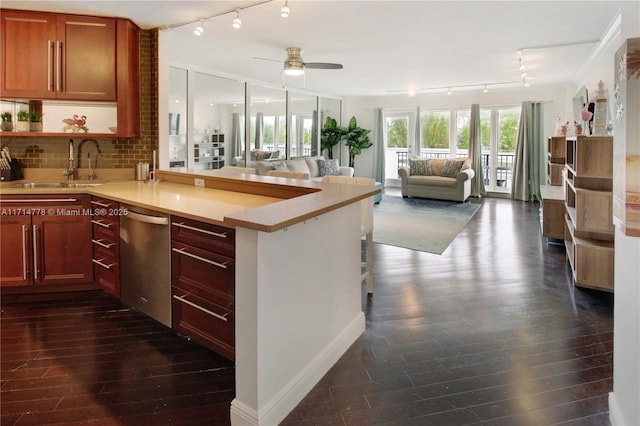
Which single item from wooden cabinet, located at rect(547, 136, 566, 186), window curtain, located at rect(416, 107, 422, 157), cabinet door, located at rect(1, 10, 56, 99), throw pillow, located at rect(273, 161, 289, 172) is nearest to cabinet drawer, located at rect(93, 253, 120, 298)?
cabinet door, located at rect(1, 10, 56, 99)

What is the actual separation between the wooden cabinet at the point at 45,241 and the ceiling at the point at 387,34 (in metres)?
1.65

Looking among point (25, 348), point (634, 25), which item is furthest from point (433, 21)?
point (25, 348)

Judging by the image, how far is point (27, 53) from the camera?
137 inches

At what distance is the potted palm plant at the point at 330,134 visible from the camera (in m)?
10.4

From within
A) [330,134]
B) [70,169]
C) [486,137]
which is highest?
[330,134]

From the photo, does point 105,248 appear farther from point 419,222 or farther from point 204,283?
point 419,222

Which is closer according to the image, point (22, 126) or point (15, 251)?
point (15, 251)

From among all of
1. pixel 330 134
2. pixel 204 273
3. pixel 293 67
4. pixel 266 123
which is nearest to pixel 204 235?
pixel 204 273

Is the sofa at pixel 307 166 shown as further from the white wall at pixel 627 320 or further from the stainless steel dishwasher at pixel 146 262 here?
the white wall at pixel 627 320

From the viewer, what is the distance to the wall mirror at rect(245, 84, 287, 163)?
7.61 metres

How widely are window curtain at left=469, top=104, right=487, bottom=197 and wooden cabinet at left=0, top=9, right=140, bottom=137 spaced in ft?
25.9

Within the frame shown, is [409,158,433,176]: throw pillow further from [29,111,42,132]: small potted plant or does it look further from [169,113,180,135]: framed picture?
[29,111,42,132]: small potted plant

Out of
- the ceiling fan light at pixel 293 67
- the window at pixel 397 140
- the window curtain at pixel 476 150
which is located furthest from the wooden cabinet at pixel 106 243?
the window at pixel 397 140

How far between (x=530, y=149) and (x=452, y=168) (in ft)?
5.65
